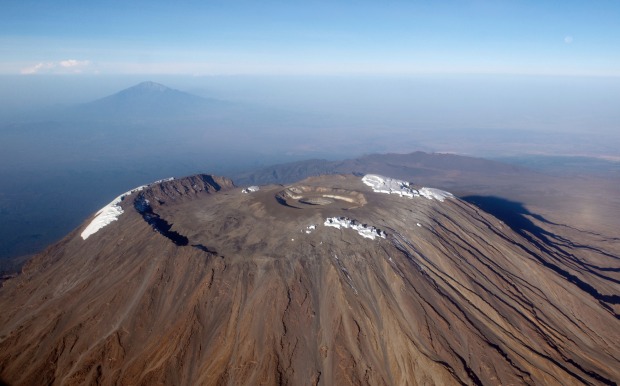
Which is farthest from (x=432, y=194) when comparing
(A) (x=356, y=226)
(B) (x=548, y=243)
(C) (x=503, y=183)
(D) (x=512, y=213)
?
(C) (x=503, y=183)

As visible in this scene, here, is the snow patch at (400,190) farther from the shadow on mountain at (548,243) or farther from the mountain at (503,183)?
the mountain at (503,183)

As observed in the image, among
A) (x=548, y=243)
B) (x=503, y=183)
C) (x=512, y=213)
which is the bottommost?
(x=503, y=183)

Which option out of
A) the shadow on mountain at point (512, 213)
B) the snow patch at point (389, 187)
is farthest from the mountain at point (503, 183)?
the snow patch at point (389, 187)

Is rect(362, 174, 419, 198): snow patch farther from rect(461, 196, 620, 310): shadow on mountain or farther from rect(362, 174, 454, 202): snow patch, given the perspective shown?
rect(461, 196, 620, 310): shadow on mountain

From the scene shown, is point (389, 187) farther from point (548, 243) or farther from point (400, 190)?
point (548, 243)

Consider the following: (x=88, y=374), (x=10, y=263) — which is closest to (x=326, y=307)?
(x=88, y=374)
